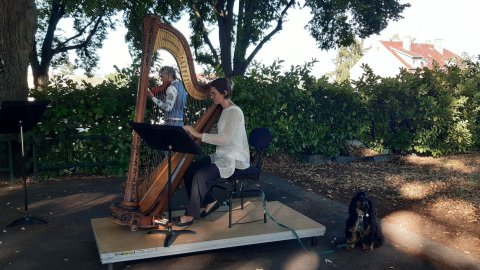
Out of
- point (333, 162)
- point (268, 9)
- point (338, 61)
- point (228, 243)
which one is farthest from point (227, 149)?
point (338, 61)

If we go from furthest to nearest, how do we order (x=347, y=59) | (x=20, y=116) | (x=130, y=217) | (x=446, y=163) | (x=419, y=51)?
(x=419, y=51), (x=347, y=59), (x=446, y=163), (x=20, y=116), (x=130, y=217)

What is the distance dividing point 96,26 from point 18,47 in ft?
38.4

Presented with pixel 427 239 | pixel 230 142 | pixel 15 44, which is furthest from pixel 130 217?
pixel 15 44

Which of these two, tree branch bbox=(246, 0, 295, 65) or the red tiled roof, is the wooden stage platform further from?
the red tiled roof

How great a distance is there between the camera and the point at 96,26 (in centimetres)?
1828

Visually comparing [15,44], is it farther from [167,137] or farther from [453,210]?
[453,210]

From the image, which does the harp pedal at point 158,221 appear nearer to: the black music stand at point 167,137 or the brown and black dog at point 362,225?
the black music stand at point 167,137

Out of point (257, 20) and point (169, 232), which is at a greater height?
point (257, 20)

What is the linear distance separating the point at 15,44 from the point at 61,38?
500 inches

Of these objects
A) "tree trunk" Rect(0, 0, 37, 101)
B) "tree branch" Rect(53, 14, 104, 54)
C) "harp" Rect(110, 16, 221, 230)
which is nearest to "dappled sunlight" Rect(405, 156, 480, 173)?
"harp" Rect(110, 16, 221, 230)

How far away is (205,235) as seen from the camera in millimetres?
4203

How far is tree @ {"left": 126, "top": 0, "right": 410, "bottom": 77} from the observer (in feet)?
42.8

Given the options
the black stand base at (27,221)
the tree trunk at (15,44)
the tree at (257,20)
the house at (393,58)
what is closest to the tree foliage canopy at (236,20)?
the tree at (257,20)

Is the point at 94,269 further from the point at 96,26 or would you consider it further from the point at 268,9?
the point at 96,26
